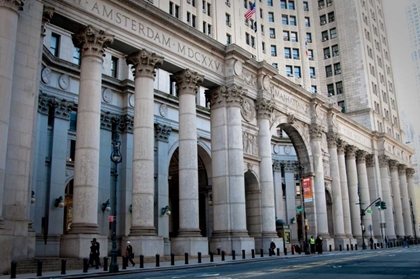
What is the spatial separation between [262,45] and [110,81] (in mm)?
33128

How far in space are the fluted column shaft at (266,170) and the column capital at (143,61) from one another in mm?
13801

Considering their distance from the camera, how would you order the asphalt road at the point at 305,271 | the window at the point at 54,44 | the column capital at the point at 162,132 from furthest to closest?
the column capital at the point at 162,132
the window at the point at 54,44
the asphalt road at the point at 305,271

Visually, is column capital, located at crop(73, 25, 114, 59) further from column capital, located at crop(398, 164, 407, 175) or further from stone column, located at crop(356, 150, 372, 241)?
column capital, located at crop(398, 164, 407, 175)

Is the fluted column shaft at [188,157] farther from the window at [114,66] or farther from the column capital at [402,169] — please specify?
the column capital at [402,169]

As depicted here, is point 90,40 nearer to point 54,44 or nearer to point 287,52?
point 54,44

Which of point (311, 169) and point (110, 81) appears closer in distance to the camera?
point (110, 81)

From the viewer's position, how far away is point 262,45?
2709 inches

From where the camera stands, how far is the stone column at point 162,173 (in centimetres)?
4406

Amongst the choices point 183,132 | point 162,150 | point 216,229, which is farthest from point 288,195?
point 183,132

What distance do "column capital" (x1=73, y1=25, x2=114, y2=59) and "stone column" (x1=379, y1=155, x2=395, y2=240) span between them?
5465 cm

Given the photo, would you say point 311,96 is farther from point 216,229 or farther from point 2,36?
point 2,36

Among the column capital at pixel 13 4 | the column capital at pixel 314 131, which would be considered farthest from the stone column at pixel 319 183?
the column capital at pixel 13 4

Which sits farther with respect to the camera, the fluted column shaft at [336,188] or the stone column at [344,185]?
the stone column at [344,185]

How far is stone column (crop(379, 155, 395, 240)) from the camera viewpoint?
6794 centimetres
